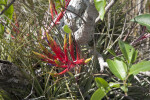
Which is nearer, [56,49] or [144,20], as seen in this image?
[144,20]

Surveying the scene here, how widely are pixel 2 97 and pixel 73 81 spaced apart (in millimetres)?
437

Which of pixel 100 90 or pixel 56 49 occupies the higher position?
pixel 56 49

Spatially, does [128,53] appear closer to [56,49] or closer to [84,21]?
[84,21]

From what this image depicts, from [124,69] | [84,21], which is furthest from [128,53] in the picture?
[84,21]

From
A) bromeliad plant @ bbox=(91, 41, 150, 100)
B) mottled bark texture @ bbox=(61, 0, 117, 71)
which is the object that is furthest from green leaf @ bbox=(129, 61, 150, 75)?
mottled bark texture @ bbox=(61, 0, 117, 71)

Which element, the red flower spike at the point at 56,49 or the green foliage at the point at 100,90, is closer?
the green foliage at the point at 100,90

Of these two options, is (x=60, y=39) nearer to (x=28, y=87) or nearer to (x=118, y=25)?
(x=28, y=87)

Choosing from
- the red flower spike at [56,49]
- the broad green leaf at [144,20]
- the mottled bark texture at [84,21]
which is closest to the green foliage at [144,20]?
the broad green leaf at [144,20]

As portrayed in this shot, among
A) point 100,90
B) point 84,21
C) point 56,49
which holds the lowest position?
point 100,90

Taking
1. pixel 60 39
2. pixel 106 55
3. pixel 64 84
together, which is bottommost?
pixel 64 84

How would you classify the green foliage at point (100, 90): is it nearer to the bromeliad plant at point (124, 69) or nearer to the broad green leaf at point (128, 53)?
the bromeliad plant at point (124, 69)

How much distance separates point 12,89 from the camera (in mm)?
946

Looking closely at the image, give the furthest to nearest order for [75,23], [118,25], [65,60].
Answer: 1. [118,25]
2. [75,23]
3. [65,60]

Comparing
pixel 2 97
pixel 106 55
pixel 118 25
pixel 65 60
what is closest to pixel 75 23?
pixel 65 60
